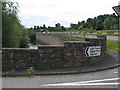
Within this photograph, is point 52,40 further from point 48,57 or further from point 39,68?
point 39,68

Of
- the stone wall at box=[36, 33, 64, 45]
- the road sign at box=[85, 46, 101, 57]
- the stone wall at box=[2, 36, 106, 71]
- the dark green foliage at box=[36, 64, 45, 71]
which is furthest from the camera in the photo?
the stone wall at box=[36, 33, 64, 45]

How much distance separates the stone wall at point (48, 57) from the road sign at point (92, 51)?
0.64 feet

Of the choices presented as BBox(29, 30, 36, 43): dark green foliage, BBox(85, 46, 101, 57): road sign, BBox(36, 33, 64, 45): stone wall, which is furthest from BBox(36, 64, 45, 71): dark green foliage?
BBox(29, 30, 36, 43): dark green foliage

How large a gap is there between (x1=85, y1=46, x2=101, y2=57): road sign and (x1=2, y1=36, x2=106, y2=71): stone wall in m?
0.20

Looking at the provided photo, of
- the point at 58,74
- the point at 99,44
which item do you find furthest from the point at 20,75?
the point at 99,44

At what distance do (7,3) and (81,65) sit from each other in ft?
39.6

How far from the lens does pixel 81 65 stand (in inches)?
348

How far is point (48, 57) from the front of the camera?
835 centimetres

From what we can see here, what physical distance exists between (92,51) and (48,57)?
9.26 ft

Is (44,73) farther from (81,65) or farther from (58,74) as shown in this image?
(81,65)

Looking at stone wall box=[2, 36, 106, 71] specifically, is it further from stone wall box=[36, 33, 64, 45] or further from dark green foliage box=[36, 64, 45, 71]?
stone wall box=[36, 33, 64, 45]

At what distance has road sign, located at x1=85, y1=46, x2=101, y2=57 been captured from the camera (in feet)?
29.5

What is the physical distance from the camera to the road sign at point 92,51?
9002mm

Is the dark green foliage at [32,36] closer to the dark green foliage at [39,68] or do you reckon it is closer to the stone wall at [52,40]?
the stone wall at [52,40]
